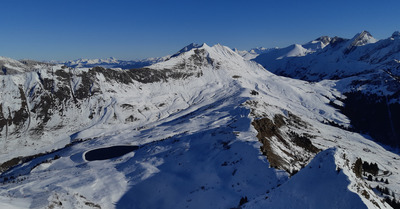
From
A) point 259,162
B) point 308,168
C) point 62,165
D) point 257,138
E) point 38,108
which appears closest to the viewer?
point 308,168

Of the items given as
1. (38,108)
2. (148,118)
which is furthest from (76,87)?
(148,118)

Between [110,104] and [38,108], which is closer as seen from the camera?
[38,108]

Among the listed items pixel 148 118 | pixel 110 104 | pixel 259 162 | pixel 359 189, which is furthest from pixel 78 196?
pixel 110 104

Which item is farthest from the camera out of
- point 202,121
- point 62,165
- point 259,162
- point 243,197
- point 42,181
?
point 202,121

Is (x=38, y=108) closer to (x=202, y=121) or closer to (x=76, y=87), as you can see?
(x=76, y=87)

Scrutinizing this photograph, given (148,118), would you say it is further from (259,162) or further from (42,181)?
(259,162)

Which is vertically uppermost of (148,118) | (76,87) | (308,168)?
(76,87)

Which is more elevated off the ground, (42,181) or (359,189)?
(359,189)

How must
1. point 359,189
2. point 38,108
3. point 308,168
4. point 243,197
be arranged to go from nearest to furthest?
point 359,189
point 308,168
point 243,197
point 38,108

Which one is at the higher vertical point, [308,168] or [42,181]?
[308,168]
